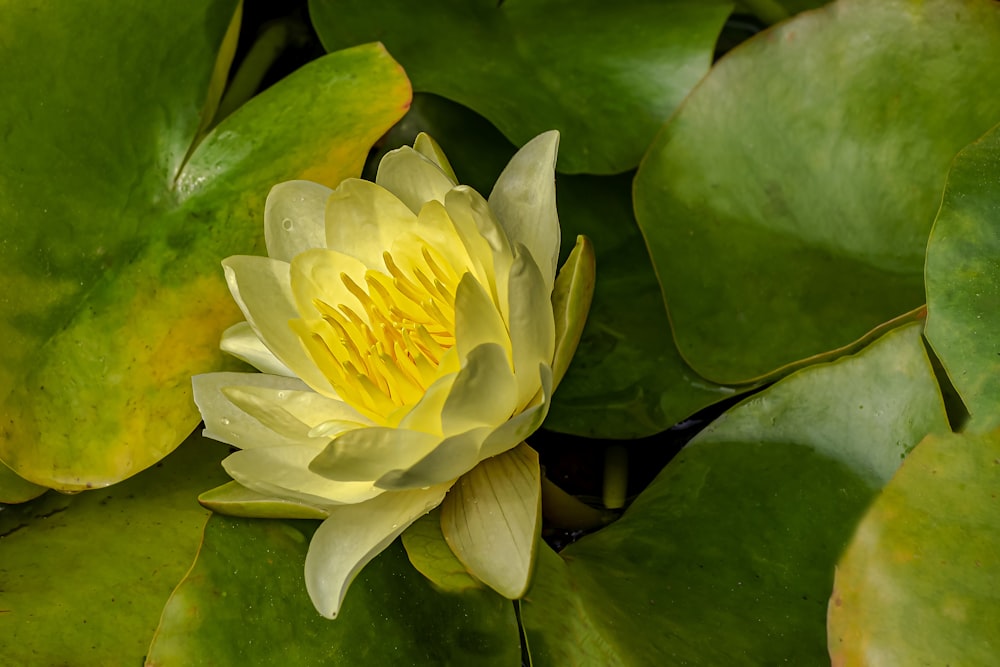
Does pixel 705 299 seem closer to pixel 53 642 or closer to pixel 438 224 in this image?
pixel 438 224

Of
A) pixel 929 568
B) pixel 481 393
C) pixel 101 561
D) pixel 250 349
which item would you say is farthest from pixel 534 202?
pixel 101 561

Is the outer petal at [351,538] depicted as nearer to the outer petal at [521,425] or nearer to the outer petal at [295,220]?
the outer petal at [521,425]

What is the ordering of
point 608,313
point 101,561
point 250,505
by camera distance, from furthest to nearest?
point 608,313 < point 101,561 < point 250,505

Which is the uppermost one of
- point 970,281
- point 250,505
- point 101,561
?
point 970,281

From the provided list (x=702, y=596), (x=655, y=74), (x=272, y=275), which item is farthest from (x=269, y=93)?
(x=702, y=596)

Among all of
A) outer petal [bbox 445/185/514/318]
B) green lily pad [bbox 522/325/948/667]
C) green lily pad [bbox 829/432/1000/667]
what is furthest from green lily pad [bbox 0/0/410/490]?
green lily pad [bbox 829/432/1000/667]

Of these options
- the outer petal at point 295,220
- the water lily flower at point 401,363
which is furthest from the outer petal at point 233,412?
the outer petal at point 295,220

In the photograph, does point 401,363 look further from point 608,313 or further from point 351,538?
point 608,313
